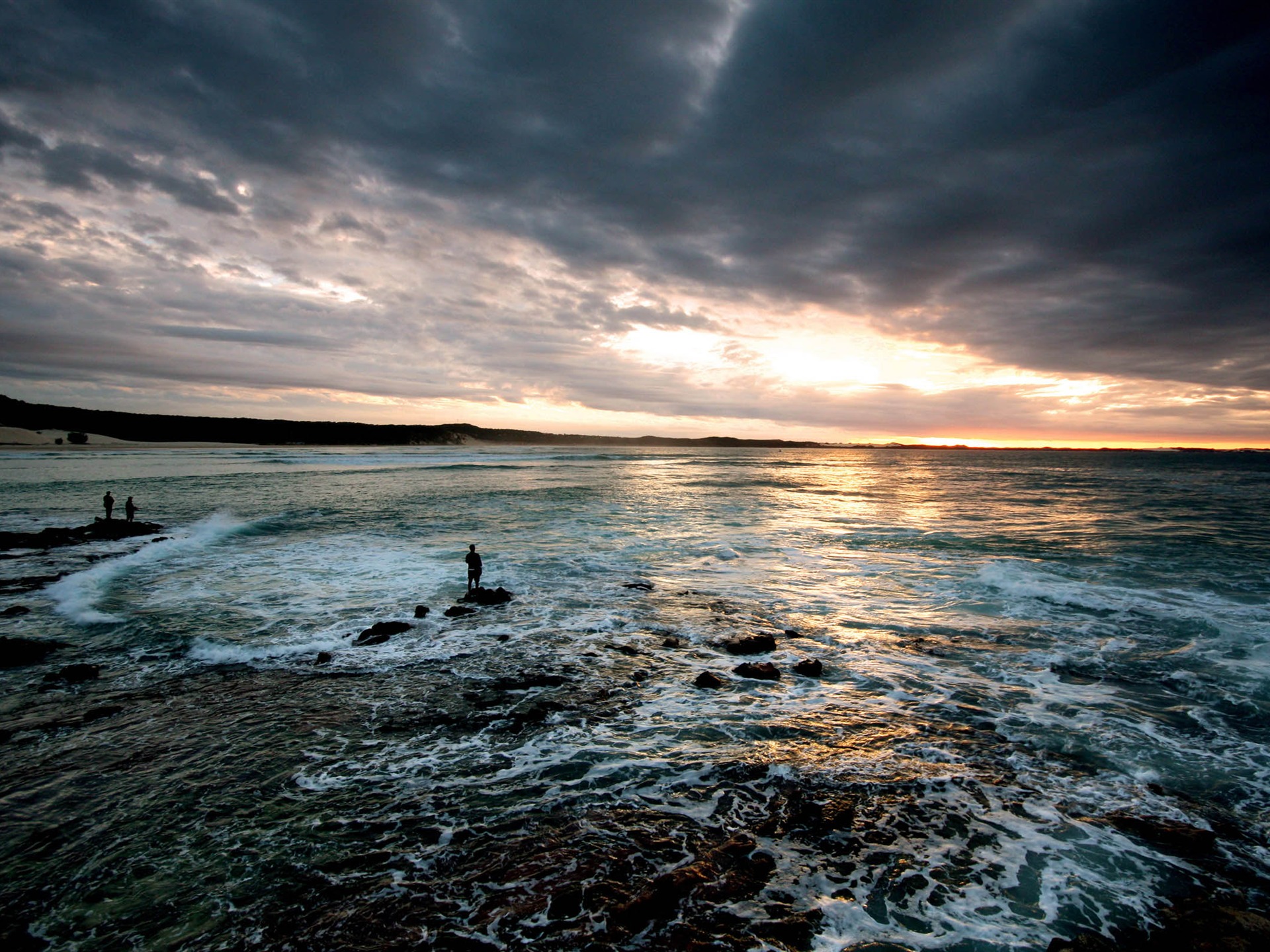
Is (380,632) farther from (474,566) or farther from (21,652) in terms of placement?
(21,652)

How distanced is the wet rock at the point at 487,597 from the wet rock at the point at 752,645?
616 centimetres

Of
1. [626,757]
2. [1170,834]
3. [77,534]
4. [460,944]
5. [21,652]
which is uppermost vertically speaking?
[1170,834]

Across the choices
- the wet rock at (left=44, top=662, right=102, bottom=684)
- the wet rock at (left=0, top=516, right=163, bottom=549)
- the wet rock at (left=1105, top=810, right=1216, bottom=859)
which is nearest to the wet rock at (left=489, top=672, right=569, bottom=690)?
→ the wet rock at (left=44, top=662, right=102, bottom=684)

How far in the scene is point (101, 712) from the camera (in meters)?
8.31

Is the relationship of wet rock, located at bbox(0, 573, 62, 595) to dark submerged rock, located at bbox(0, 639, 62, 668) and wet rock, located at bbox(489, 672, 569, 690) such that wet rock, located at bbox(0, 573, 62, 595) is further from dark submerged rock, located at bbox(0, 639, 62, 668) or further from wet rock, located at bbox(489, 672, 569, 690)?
wet rock, located at bbox(489, 672, 569, 690)

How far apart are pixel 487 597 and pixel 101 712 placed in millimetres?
7556

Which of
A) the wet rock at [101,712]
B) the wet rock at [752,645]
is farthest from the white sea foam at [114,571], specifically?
the wet rock at [752,645]

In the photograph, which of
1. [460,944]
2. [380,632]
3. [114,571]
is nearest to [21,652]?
[380,632]

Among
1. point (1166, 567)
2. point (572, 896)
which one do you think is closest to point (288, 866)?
point (572, 896)

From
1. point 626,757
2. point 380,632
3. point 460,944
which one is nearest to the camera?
point 460,944

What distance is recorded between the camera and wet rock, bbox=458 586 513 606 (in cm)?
1452

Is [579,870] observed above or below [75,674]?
above

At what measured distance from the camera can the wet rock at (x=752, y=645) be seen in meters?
11.2

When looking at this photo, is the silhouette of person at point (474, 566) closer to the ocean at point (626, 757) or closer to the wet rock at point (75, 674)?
the ocean at point (626, 757)
